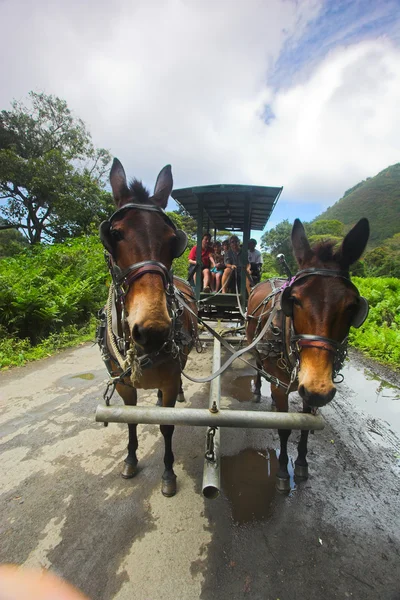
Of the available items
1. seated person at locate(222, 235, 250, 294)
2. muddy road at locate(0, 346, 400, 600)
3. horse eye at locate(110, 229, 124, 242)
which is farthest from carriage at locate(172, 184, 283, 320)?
horse eye at locate(110, 229, 124, 242)

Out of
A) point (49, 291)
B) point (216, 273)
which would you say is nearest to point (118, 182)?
point (216, 273)

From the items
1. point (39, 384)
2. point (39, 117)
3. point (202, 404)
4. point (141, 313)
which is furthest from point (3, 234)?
point (141, 313)

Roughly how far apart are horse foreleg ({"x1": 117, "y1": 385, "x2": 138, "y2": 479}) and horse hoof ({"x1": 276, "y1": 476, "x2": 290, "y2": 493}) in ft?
4.61

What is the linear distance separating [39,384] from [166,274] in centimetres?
444

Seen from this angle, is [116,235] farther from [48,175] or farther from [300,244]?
[48,175]

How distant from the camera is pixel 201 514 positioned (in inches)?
91.9

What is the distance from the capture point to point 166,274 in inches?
70.0

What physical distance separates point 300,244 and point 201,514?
2401 mm

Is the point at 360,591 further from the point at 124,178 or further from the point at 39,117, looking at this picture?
the point at 39,117

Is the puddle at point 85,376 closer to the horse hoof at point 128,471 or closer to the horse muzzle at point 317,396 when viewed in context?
the horse hoof at point 128,471

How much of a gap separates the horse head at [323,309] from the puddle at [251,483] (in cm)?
132

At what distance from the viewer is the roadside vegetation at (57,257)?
675cm

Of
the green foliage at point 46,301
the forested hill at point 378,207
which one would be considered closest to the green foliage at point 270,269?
the green foliage at point 46,301

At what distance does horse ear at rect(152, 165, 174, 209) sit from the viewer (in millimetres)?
2217
